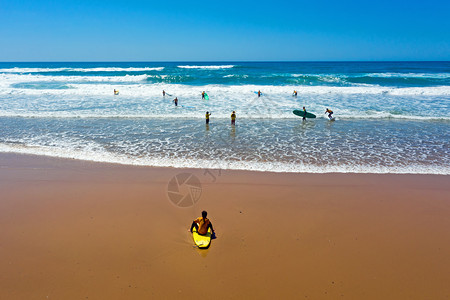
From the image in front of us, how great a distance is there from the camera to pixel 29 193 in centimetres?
815

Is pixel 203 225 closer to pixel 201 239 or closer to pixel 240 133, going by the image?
pixel 201 239

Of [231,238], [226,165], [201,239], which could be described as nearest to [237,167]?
[226,165]

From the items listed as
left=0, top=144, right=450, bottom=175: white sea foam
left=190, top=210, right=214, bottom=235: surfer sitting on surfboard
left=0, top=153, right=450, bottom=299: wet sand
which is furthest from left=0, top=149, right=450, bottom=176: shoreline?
left=190, top=210, right=214, bottom=235: surfer sitting on surfboard

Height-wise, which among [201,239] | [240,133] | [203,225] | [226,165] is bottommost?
[201,239]

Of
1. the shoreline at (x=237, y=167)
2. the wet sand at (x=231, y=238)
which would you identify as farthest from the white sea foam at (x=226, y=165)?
the wet sand at (x=231, y=238)

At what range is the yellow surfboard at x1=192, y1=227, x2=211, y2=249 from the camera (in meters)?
5.82

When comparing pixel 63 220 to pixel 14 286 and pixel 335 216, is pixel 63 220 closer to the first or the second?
pixel 14 286

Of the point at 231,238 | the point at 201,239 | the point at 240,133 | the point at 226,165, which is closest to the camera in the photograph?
the point at 201,239

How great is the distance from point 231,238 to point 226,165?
180 inches

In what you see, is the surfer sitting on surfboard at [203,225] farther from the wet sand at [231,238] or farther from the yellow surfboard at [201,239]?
the wet sand at [231,238]

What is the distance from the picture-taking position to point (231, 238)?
6191mm

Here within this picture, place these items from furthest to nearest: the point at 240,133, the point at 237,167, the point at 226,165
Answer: the point at 240,133 < the point at 226,165 < the point at 237,167

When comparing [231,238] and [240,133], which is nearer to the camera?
[231,238]

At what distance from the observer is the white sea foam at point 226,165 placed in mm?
9984
